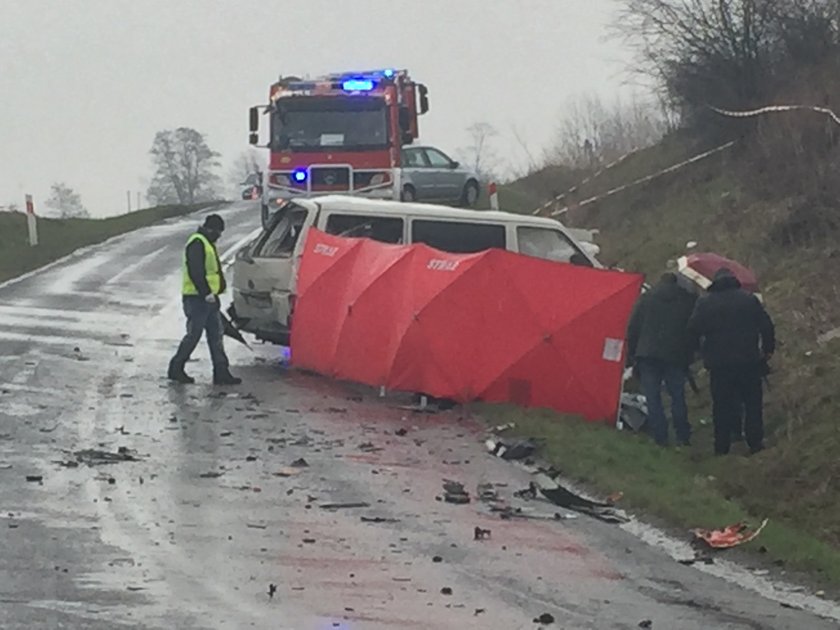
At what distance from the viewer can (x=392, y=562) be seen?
28.3 ft

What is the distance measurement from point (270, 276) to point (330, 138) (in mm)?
9503

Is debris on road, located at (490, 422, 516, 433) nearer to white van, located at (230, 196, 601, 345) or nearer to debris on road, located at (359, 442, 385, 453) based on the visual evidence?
debris on road, located at (359, 442, 385, 453)

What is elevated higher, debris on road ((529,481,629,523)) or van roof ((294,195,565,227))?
van roof ((294,195,565,227))

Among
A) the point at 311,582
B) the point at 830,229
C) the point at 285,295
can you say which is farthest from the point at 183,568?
the point at 830,229

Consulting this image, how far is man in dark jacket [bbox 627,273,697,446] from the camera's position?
14.1 meters

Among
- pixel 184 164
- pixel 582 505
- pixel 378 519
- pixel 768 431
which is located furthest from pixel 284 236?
pixel 184 164

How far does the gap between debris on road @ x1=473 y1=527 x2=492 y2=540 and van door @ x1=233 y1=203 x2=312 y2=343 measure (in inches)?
302

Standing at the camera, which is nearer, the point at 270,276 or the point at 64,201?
the point at 270,276

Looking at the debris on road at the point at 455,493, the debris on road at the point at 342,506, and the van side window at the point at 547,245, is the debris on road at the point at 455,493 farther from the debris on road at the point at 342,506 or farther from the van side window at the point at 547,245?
the van side window at the point at 547,245

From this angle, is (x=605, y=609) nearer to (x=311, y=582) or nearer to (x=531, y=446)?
(x=311, y=582)

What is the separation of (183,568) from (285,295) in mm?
8895

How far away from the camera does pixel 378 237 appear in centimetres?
1739

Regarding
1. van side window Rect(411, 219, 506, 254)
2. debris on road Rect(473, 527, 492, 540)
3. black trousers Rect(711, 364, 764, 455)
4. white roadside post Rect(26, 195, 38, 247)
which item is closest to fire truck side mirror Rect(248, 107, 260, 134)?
white roadside post Rect(26, 195, 38, 247)

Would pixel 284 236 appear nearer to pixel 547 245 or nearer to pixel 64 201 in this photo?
pixel 547 245
